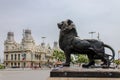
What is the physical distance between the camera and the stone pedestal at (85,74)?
1260 centimetres

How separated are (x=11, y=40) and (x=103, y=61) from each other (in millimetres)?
160263

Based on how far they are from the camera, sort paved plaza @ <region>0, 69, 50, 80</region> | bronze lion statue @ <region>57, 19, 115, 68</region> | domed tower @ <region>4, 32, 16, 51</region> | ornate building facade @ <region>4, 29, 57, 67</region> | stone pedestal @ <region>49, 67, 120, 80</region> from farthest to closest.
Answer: domed tower @ <region>4, 32, 16, 51</region> → ornate building facade @ <region>4, 29, 57, 67</region> → paved plaza @ <region>0, 69, 50, 80</region> → bronze lion statue @ <region>57, 19, 115, 68</region> → stone pedestal @ <region>49, 67, 120, 80</region>

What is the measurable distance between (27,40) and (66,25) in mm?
150243

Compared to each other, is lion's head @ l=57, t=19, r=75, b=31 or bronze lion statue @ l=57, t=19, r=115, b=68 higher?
lion's head @ l=57, t=19, r=75, b=31

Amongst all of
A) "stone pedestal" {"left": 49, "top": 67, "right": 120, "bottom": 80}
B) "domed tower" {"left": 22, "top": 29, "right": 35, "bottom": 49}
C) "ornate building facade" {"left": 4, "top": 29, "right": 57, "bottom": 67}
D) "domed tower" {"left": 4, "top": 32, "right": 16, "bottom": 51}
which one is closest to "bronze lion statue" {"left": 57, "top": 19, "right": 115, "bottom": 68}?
"stone pedestal" {"left": 49, "top": 67, "right": 120, "bottom": 80}

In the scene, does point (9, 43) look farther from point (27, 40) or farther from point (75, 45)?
point (75, 45)

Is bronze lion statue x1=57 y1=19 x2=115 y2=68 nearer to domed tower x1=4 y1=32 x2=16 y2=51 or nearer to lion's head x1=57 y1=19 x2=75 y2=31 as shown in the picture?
lion's head x1=57 y1=19 x2=75 y2=31

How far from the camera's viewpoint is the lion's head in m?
13.3

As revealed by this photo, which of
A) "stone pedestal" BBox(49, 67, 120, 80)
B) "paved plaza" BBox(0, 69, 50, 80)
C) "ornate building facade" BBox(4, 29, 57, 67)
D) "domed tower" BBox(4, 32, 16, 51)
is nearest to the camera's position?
"stone pedestal" BBox(49, 67, 120, 80)

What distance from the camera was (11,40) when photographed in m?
172

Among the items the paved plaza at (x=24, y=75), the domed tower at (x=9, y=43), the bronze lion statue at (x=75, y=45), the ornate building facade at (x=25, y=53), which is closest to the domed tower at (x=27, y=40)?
the ornate building facade at (x=25, y=53)

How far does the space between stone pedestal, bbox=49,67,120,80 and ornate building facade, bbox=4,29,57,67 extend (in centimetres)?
13708

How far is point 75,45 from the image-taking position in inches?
520

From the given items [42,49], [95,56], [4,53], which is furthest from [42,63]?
[95,56]
